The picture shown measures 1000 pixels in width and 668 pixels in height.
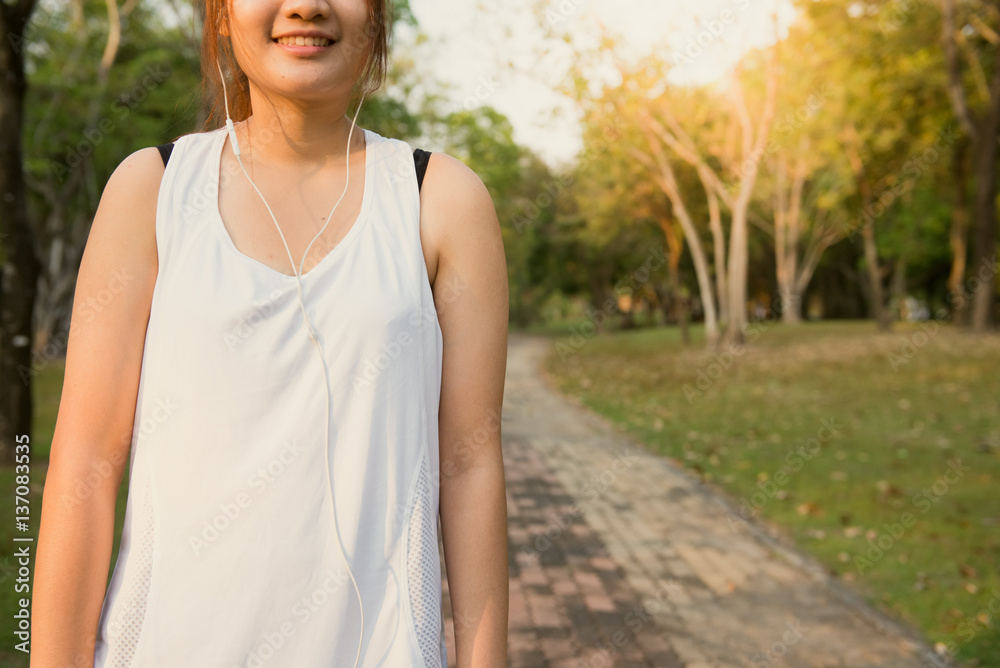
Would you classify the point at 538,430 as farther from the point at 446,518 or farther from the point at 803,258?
the point at 803,258

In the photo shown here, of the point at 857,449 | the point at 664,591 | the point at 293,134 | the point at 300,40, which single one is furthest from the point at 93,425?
the point at 857,449

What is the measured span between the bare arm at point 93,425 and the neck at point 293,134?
8.3 inches

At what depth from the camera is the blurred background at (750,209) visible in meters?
6.62

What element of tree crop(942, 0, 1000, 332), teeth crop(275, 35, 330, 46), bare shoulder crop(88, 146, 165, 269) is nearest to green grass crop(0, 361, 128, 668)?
bare shoulder crop(88, 146, 165, 269)

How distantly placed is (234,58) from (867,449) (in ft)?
29.1

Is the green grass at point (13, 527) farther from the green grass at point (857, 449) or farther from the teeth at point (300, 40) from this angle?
the teeth at point (300, 40)

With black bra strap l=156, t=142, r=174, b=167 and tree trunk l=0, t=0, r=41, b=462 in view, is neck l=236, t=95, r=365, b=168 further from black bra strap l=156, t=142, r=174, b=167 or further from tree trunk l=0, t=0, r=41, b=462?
tree trunk l=0, t=0, r=41, b=462

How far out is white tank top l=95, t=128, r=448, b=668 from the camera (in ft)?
3.66

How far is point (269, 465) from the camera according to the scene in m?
1.13

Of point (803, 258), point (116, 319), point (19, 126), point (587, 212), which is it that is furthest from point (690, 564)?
point (803, 258)

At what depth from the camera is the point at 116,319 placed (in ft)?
3.70

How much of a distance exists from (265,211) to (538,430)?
10288 millimetres

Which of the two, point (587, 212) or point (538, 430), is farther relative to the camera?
point (587, 212)

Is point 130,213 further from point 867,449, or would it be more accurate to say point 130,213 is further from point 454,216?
point 867,449
